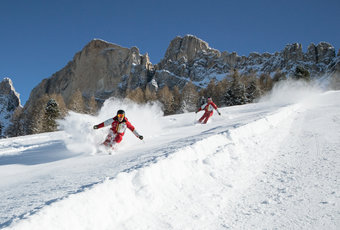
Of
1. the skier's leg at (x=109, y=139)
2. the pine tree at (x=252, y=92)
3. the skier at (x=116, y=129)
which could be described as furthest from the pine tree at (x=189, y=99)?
the skier's leg at (x=109, y=139)

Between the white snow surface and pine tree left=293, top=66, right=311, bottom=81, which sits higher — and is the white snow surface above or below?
below

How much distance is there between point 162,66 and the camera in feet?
351

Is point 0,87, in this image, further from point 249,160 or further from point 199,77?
point 249,160

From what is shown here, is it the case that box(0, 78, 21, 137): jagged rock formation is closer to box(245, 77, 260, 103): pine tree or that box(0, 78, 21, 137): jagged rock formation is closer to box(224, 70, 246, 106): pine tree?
box(224, 70, 246, 106): pine tree

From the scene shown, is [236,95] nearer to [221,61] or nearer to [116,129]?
[116,129]

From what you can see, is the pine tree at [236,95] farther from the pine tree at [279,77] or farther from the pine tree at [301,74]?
the pine tree at [279,77]

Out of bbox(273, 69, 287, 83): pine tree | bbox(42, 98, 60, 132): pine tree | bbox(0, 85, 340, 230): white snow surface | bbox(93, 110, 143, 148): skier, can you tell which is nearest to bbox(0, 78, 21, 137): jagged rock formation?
bbox(42, 98, 60, 132): pine tree

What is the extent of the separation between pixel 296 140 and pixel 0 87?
16130 cm

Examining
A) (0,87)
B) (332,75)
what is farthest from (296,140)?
(0,87)

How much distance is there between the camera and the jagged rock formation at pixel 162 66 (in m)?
89.6

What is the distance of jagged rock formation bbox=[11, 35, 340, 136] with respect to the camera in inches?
3526

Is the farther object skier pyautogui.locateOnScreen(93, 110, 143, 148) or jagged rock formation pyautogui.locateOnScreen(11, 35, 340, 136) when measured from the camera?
jagged rock formation pyautogui.locateOnScreen(11, 35, 340, 136)

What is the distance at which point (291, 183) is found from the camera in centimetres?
313

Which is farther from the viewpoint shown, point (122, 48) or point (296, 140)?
point (122, 48)
